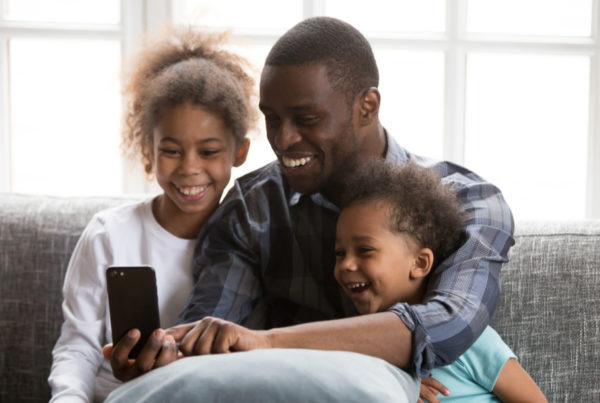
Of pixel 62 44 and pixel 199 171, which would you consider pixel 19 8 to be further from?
pixel 199 171

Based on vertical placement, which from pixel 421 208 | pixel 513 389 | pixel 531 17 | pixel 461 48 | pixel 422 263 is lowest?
pixel 513 389

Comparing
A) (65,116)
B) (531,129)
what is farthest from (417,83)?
(65,116)

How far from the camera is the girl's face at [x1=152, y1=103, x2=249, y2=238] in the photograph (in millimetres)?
1646

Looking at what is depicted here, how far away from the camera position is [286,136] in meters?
1.52

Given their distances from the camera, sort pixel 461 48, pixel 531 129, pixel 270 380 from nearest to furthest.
Answer: pixel 270 380 → pixel 461 48 → pixel 531 129

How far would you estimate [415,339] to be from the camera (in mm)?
→ 1212

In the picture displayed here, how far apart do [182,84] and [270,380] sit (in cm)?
90

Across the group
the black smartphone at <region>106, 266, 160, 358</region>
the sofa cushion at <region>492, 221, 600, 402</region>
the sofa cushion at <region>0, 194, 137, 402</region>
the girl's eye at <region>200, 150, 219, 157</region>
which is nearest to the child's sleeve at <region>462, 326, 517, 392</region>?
the sofa cushion at <region>492, 221, 600, 402</region>

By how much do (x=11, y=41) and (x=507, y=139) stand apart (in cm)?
173

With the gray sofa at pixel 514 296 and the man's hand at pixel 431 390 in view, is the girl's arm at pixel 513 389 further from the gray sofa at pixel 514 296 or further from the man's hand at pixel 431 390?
the gray sofa at pixel 514 296

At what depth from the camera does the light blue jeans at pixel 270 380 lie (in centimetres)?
97

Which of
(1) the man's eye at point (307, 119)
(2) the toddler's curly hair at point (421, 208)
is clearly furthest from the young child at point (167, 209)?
(2) the toddler's curly hair at point (421, 208)

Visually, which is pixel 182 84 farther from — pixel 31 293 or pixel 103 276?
pixel 31 293

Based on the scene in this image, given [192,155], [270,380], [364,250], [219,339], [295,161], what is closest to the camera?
[270,380]
